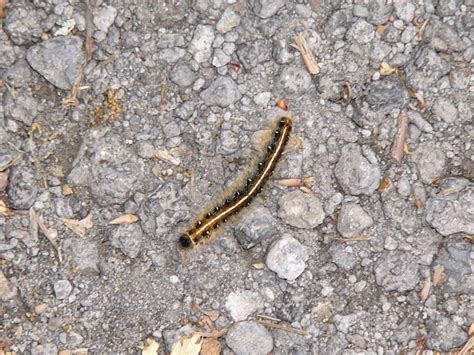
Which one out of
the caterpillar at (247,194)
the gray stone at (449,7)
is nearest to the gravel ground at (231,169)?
the gray stone at (449,7)

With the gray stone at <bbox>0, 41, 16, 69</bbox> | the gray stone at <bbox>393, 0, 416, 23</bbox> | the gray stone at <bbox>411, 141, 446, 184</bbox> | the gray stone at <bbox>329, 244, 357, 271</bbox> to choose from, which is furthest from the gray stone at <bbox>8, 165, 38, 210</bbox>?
the gray stone at <bbox>393, 0, 416, 23</bbox>

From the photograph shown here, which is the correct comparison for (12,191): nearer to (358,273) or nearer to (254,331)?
(254,331)

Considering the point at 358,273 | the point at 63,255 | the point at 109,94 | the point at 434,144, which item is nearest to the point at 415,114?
the point at 434,144

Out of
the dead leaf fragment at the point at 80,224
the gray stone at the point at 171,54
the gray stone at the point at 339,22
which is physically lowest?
the dead leaf fragment at the point at 80,224

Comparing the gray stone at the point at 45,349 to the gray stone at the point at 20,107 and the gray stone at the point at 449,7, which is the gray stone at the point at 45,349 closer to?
the gray stone at the point at 20,107

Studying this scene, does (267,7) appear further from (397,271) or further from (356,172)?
(397,271)

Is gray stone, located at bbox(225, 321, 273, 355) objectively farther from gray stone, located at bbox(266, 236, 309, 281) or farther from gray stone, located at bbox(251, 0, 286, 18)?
gray stone, located at bbox(251, 0, 286, 18)
